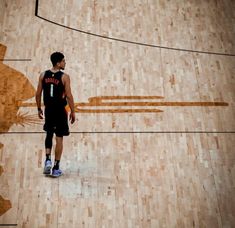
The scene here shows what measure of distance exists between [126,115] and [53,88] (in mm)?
1218

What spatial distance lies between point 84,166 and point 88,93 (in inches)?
39.9

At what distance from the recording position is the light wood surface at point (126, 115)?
3.90 m

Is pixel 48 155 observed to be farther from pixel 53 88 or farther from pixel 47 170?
pixel 53 88

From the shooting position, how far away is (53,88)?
370 centimetres

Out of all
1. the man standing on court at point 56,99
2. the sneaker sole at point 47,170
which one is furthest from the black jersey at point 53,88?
the sneaker sole at point 47,170

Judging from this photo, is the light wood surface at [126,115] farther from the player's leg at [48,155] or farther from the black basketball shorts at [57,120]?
the black basketball shorts at [57,120]

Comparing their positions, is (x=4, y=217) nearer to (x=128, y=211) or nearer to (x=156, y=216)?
(x=128, y=211)

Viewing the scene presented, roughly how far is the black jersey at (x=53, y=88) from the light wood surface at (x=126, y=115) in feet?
2.52

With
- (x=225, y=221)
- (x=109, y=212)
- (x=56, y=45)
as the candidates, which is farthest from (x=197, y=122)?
(x=56, y=45)

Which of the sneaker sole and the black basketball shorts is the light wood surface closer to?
the sneaker sole

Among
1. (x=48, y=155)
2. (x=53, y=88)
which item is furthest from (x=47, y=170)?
(x=53, y=88)

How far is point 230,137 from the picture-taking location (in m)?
4.50

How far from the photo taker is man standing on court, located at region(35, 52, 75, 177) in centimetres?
367

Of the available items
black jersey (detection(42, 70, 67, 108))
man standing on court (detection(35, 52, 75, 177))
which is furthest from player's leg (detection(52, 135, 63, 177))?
black jersey (detection(42, 70, 67, 108))
